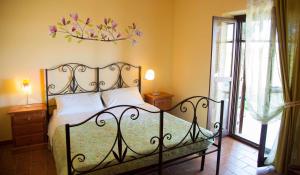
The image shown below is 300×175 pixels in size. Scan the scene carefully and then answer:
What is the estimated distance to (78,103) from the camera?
3.53 meters

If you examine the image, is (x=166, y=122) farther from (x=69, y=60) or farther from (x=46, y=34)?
(x=46, y=34)

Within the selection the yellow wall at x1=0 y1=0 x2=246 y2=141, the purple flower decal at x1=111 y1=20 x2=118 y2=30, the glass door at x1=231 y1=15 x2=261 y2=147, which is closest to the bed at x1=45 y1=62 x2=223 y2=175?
the yellow wall at x1=0 y1=0 x2=246 y2=141

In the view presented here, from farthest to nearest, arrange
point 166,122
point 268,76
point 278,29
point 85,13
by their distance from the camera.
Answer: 1. point 85,13
2. point 166,122
3. point 268,76
4. point 278,29

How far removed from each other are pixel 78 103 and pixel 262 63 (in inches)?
103

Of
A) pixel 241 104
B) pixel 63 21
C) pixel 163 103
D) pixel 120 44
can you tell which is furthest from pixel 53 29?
pixel 241 104

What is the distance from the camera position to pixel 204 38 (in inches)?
154

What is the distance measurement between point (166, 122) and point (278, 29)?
5.67ft

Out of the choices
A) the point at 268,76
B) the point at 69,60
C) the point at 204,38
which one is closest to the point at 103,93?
the point at 69,60

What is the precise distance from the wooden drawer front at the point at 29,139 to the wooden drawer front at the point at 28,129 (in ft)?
0.21

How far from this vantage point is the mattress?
2162 millimetres

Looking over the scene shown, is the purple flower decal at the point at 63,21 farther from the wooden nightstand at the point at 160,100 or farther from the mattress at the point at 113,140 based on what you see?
the wooden nightstand at the point at 160,100

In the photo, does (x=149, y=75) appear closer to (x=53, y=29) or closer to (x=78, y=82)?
(x=78, y=82)

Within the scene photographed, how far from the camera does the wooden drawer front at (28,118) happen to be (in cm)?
321

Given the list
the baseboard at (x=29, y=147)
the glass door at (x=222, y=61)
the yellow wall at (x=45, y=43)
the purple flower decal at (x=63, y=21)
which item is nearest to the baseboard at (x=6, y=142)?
the yellow wall at (x=45, y=43)
